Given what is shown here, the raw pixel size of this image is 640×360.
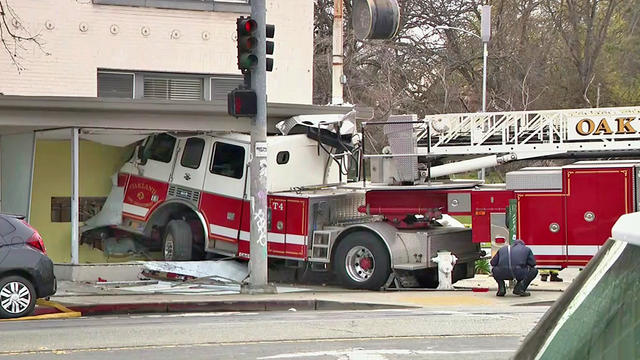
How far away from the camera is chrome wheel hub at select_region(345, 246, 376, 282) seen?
17.6 metres

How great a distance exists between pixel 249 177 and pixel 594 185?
6.19 meters

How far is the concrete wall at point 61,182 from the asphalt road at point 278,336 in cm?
671

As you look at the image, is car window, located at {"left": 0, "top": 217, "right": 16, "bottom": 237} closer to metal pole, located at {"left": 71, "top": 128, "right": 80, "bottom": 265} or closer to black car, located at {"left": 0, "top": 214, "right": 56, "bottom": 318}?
black car, located at {"left": 0, "top": 214, "right": 56, "bottom": 318}

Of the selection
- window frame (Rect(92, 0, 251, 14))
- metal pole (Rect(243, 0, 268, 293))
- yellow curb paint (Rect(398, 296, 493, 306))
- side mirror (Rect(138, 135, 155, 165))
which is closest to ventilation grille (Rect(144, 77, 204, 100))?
window frame (Rect(92, 0, 251, 14))

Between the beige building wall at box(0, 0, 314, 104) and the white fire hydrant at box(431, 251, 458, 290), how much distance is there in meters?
7.06

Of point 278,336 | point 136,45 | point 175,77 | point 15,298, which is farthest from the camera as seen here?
point 175,77

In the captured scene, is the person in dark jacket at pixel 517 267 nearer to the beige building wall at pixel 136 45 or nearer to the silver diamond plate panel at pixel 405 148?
the silver diamond plate panel at pixel 405 148

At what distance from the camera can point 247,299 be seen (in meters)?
15.7

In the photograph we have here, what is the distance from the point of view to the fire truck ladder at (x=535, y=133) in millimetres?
16844

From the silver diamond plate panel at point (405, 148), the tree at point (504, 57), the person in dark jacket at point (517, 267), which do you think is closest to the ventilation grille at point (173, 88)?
the silver diamond plate panel at point (405, 148)

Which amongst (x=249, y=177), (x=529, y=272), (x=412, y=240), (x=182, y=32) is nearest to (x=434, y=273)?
(x=412, y=240)

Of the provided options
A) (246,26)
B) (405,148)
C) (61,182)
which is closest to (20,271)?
(246,26)

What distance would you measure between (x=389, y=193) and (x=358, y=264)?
1423mm

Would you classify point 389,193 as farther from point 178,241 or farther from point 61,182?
point 61,182
